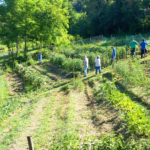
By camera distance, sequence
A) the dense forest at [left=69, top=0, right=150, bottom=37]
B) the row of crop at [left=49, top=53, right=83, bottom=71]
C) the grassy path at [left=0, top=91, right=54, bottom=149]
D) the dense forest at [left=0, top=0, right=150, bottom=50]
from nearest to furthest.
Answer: the grassy path at [left=0, top=91, right=54, bottom=149], the row of crop at [left=49, top=53, right=83, bottom=71], the dense forest at [left=0, top=0, right=150, bottom=50], the dense forest at [left=69, top=0, right=150, bottom=37]

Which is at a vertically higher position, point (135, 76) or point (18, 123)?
point (135, 76)

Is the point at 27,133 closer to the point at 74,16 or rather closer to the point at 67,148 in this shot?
the point at 67,148

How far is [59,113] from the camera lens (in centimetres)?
773

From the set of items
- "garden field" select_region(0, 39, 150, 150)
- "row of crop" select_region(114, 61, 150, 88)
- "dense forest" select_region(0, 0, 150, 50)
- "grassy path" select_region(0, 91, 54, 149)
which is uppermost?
"dense forest" select_region(0, 0, 150, 50)

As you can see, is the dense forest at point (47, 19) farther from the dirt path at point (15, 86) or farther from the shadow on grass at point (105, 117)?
the shadow on grass at point (105, 117)

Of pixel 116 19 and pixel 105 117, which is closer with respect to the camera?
pixel 105 117

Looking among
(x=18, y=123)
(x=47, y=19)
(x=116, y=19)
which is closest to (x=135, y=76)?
(x=18, y=123)

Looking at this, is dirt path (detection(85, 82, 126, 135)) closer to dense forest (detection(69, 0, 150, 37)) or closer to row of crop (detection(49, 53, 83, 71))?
row of crop (detection(49, 53, 83, 71))

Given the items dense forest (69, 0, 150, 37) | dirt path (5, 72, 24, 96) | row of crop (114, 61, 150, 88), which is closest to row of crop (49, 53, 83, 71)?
row of crop (114, 61, 150, 88)

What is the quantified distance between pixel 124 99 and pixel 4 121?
5.24 meters

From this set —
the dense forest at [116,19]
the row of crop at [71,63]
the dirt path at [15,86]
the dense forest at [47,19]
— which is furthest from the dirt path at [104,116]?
the dense forest at [116,19]

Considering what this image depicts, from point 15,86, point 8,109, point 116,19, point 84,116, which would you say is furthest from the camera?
point 116,19

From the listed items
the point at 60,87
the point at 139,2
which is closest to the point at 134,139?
the point at 60,87

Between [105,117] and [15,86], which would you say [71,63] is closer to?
[15,86]
